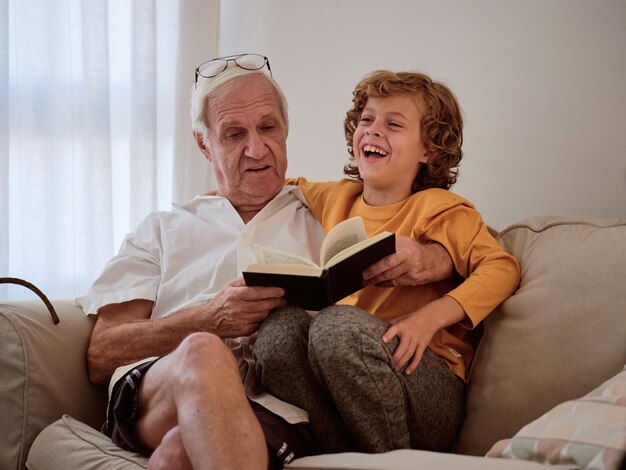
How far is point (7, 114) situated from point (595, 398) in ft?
8.55

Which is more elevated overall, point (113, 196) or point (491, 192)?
point (491, 192)

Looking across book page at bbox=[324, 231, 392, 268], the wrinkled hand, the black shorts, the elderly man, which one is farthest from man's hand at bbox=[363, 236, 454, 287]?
the black shorts

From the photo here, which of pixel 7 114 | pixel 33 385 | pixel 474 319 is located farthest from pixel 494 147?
pixel 7 114

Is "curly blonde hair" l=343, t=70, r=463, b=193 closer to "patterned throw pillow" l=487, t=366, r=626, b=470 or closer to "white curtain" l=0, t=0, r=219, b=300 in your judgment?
"patterned throw pillow" l=487, t=366, r=626, b=470

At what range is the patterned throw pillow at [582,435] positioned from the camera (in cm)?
113

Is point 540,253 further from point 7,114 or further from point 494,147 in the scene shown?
point 7,114

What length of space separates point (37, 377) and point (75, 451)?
25cm

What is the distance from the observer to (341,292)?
1618 millimetres

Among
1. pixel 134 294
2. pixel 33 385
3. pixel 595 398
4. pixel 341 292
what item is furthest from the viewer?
pixel 134 294

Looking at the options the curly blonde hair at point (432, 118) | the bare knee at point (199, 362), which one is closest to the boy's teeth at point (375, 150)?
the curly blonde hair at point (432, 118)

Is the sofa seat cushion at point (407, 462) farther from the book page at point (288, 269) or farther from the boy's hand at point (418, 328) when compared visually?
the book page at point (288, 269)

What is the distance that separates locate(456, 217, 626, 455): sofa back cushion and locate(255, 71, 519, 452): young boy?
51 mm

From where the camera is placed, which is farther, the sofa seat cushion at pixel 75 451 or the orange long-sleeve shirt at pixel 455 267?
the orange long-sleeve shirt at pixel 455 267

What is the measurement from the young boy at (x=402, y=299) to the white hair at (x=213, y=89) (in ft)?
0.95
